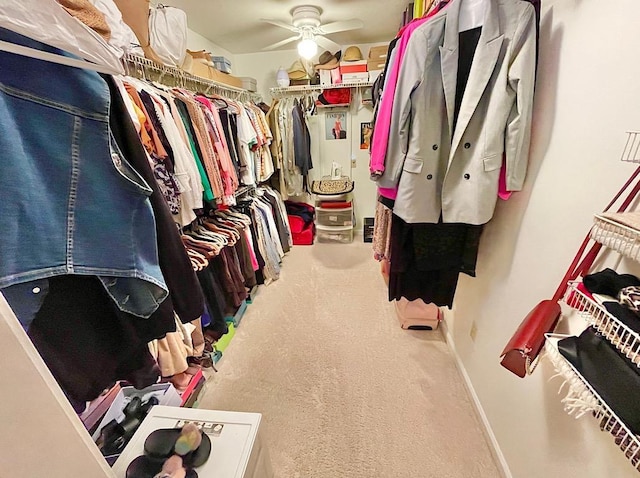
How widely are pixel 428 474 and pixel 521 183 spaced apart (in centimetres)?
131

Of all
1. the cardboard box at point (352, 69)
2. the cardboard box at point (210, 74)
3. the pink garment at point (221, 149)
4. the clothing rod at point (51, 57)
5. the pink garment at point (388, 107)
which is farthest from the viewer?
the cardboard box at point (352, 69)

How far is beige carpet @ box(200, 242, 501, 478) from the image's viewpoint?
137cm

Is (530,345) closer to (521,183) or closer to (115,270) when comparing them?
(521,183)

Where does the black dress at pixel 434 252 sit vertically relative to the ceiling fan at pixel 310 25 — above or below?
below

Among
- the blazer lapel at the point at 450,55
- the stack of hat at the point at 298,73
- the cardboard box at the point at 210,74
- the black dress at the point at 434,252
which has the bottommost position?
the black dress at the point at 434,252

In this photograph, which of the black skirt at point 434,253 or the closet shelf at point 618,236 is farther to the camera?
the black skirt at point 434,253

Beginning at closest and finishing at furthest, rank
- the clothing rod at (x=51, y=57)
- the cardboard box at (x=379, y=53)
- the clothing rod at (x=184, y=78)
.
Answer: the clothing rod at (x=51, y=57) → the clothing rod at (x=184, y=78) → the cardboard box at (x=379, y=53)

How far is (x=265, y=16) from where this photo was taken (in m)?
2.54

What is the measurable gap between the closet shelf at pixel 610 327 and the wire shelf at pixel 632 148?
339 millimetres

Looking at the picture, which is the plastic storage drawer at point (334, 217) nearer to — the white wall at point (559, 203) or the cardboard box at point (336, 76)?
the cardboard box at point (336, 76)

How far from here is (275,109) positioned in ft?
11.2

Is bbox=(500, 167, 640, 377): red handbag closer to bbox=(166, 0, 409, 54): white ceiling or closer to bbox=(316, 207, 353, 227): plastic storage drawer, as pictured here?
bbox=(166, 0, 409, 54): white ceiling

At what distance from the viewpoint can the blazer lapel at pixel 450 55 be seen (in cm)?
110

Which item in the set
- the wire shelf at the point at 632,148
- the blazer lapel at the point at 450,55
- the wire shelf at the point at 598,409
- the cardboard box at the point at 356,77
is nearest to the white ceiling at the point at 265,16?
the cardboard box at the point at 356,77
